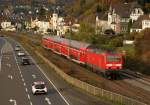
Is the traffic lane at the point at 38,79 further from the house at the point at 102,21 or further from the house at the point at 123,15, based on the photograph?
the house at the point at 102,21

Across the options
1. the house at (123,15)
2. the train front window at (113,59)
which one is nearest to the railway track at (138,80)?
the train front window at (113,59)

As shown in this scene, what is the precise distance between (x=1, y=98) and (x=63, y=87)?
803 centimetres

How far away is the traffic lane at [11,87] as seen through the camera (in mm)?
41106

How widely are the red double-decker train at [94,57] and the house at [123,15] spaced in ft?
156

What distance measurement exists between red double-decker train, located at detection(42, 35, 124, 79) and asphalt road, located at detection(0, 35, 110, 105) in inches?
175

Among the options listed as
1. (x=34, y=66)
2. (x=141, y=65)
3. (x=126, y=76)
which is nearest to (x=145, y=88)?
(x=126, y=76)

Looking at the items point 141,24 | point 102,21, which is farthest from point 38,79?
point 102,21

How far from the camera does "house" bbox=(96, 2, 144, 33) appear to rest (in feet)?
454

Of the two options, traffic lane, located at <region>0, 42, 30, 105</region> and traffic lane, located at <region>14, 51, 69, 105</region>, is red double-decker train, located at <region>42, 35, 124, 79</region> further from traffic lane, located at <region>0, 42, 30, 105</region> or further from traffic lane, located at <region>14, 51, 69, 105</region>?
traffic lane, located at <region>0, 42, 30, 105</region>

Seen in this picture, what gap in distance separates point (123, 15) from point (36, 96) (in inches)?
3977

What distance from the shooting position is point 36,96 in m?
42.7

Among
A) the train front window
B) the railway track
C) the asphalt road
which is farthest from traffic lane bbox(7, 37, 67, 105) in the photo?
the railway track

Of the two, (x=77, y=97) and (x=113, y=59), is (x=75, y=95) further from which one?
(x=113, y=59)

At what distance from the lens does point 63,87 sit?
48844mm
